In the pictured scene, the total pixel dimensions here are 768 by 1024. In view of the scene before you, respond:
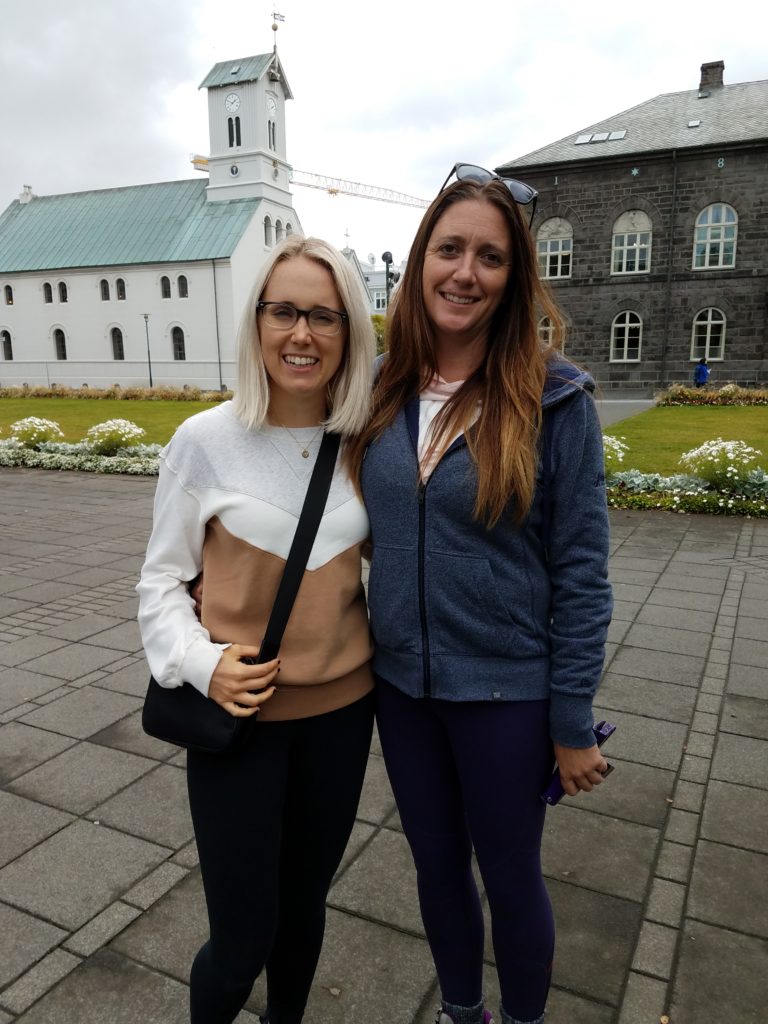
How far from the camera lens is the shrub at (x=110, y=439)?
16.2 meters

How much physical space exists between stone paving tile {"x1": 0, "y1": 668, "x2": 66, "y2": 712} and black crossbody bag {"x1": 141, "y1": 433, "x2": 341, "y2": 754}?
3.23 m

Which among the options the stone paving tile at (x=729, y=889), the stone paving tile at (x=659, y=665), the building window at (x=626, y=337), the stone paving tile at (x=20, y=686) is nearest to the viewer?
the stone paving tile at (x=729, y=889)

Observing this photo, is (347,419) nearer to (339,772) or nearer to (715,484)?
(339,772)

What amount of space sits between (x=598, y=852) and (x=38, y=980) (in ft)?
6.89

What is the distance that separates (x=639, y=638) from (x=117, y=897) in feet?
13.5

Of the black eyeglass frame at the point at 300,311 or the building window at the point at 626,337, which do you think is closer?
the black eyeglass frame at the point at 300,311

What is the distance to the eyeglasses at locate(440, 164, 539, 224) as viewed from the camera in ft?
6.28

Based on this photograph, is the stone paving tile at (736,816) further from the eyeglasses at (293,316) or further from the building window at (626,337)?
the building window at (626,337)

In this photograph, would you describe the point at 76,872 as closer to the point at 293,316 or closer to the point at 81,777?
the point at 81,777

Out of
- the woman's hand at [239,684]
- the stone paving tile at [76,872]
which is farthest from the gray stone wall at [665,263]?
the woman's hand at [239,684]

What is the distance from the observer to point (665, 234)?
1276 inches

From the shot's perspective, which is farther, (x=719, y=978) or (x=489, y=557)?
(x=719, y=978)

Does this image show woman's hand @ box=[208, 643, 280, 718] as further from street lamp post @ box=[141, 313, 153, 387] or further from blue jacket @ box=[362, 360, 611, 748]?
street lamp post @ box=[141, 313, 153, 387]

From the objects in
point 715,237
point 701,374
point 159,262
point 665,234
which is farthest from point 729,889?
point 159,262
